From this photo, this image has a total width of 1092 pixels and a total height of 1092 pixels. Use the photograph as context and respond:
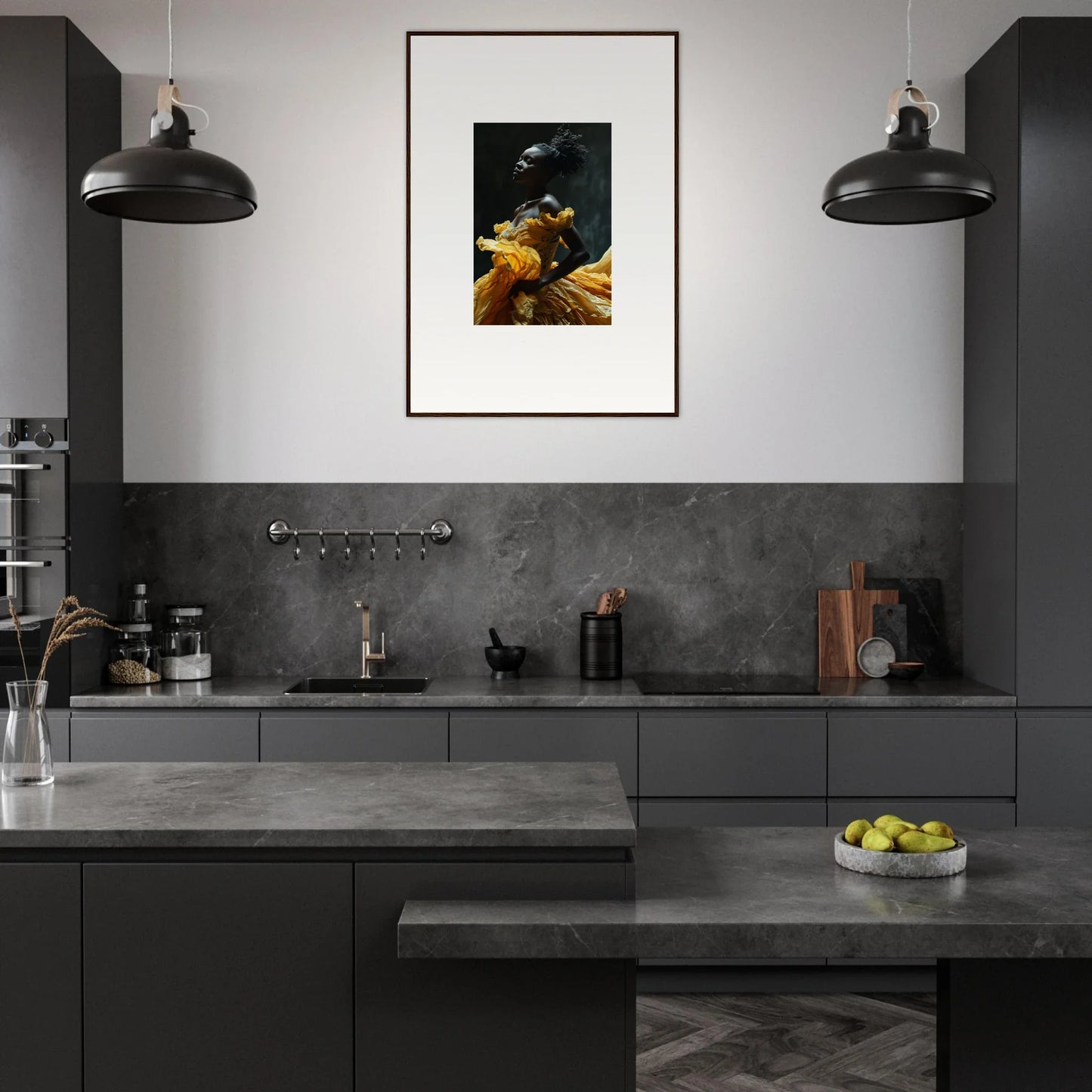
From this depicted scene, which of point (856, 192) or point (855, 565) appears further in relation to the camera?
point (855, 565)

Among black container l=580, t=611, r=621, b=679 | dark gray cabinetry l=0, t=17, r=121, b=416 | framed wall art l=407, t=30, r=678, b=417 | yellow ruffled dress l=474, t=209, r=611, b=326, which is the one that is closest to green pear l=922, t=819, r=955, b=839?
black container l=580, t=611, r=621, b=679

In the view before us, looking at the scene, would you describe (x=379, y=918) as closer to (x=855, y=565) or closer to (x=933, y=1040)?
(x=933, y=1040)

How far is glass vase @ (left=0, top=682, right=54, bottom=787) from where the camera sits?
2350 mm

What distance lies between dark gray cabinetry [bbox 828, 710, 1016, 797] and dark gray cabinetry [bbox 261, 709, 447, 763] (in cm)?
140

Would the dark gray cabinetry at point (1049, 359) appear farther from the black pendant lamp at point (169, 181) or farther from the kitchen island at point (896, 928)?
the black pendant lamp at point (169, 181)

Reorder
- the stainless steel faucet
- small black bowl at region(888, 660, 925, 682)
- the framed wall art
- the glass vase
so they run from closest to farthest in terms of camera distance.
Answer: the glass vase → small black bowl at region(888, 660, 925, 682) → the stainless steel faucet → the framed wall art

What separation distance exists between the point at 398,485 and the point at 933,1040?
279 centimetres

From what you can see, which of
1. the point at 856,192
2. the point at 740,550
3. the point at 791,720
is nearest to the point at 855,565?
the point at 740,550

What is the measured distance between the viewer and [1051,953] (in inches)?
74.3

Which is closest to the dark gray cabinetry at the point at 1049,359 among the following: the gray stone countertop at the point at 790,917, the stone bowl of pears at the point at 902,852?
the gray stone countertop at the point at 790,917

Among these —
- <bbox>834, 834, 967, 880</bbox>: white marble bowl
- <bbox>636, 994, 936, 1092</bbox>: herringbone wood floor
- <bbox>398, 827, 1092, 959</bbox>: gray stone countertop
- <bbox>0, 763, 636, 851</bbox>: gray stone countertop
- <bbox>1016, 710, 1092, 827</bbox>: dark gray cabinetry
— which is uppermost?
<bbox>0, 763, 636, 851</bbox>: gray stone countertop

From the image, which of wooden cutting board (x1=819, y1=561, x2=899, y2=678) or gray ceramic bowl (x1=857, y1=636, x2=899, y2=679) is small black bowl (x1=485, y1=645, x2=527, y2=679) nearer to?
wooden cutting board (x1=819, y1=561, x2=899, y2=678)

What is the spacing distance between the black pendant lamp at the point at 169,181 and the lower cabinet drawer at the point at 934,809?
9.10 ft

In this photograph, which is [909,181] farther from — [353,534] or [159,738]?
[159,738]
